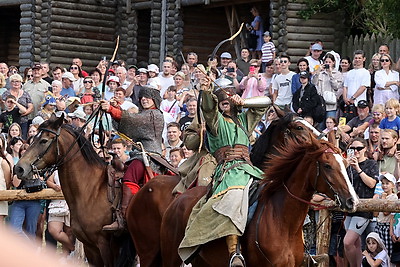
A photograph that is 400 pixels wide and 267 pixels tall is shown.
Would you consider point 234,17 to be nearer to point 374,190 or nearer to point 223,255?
point 374,190

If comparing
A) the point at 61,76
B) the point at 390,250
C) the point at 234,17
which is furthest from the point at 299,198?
the point at 234,17

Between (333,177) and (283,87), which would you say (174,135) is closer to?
(283,87)

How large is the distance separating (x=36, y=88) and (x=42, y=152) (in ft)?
28.3

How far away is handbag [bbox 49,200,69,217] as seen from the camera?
→ 37.4 feet

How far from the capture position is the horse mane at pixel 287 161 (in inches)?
257

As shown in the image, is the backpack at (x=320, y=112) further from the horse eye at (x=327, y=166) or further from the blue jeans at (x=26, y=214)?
the horse eye at (x=327, y=166)

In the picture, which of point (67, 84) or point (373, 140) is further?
point (67, 84)

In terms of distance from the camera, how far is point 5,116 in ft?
53.0

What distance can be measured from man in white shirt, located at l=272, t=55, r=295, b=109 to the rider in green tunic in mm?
7492

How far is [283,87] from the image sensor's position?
49.1ft

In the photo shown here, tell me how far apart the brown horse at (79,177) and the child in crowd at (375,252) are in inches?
108

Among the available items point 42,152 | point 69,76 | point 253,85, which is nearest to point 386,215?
point 42,152

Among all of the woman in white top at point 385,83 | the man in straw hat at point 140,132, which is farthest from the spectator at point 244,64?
the man in straw hat at point 140,132

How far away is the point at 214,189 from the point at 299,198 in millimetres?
850
